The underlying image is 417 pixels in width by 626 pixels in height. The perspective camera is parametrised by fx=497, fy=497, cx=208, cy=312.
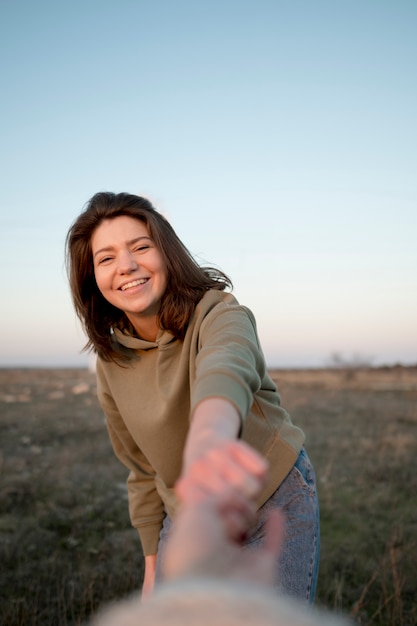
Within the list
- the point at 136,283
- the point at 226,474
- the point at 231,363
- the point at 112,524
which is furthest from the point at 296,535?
the point at 112,524

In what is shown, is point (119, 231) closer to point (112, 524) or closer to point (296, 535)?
point (296, 535)

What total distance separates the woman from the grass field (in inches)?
72.5

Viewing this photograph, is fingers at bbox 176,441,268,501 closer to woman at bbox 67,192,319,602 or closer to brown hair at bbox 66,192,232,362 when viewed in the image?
woman at bbox 67,192,319,602

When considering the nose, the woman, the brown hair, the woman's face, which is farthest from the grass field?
the nose

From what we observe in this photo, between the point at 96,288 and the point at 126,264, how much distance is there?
579 millimetres

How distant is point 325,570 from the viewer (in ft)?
15.6

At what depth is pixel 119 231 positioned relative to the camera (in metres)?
2.27

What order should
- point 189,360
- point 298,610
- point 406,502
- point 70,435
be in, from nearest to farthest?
1. point 298,610
2. point 189,360
3. point 406,502
4. point 70,435

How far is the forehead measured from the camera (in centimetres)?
226

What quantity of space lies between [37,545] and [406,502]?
4838 millimetres

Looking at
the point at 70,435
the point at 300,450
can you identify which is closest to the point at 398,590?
the point at 300,450

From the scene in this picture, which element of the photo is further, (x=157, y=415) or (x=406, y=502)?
(x=406, y=502)

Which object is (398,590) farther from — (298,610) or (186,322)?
(298,610)

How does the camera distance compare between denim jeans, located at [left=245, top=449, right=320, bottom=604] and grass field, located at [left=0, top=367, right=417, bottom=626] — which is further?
grass field, located at [left=0, top=367, right=417, bottom=626]
